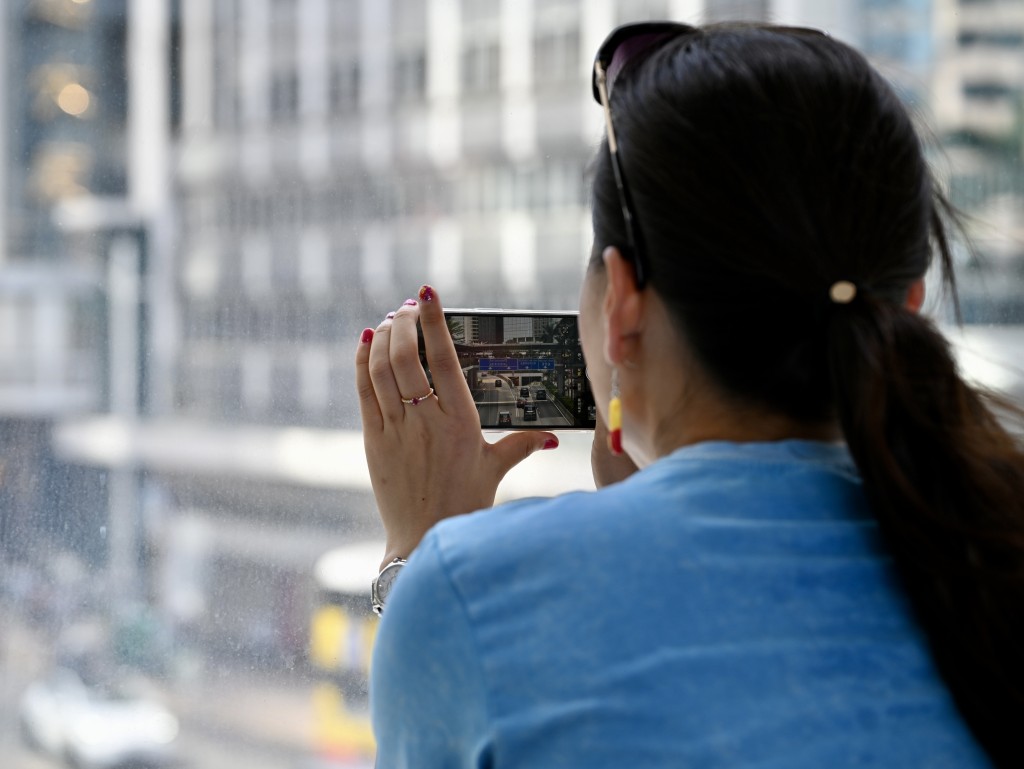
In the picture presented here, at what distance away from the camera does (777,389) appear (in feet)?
1.85

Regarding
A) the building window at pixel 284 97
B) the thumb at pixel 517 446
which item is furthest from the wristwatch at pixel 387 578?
the building window at pixel 284 97

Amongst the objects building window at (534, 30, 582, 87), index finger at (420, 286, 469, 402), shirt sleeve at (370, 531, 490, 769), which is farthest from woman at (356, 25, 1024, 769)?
building window at (534, 30, 582, 87)

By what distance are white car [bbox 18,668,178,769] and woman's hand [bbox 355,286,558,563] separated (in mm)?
394

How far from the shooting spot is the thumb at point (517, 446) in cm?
83

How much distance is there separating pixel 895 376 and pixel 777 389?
0.20 ft

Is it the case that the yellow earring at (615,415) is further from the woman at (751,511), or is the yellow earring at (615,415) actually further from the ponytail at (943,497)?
the ponytail at (943,497)

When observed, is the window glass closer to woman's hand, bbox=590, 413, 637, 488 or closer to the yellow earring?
woman's hand, bbox=590, 413, 637, 488

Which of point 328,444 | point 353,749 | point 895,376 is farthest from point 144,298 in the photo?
point 895,376

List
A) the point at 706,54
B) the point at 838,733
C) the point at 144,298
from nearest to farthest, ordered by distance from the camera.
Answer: the point at 838,733
the point at 706,54
the point at 144,298

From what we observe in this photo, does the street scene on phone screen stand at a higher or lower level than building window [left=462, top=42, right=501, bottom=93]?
lower

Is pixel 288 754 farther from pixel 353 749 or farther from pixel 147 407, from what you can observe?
pixel 147 407

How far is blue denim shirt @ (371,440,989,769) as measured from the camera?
465 millimetres

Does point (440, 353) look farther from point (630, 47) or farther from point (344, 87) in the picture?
point (344, 87)

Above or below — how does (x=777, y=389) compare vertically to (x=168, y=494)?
above
